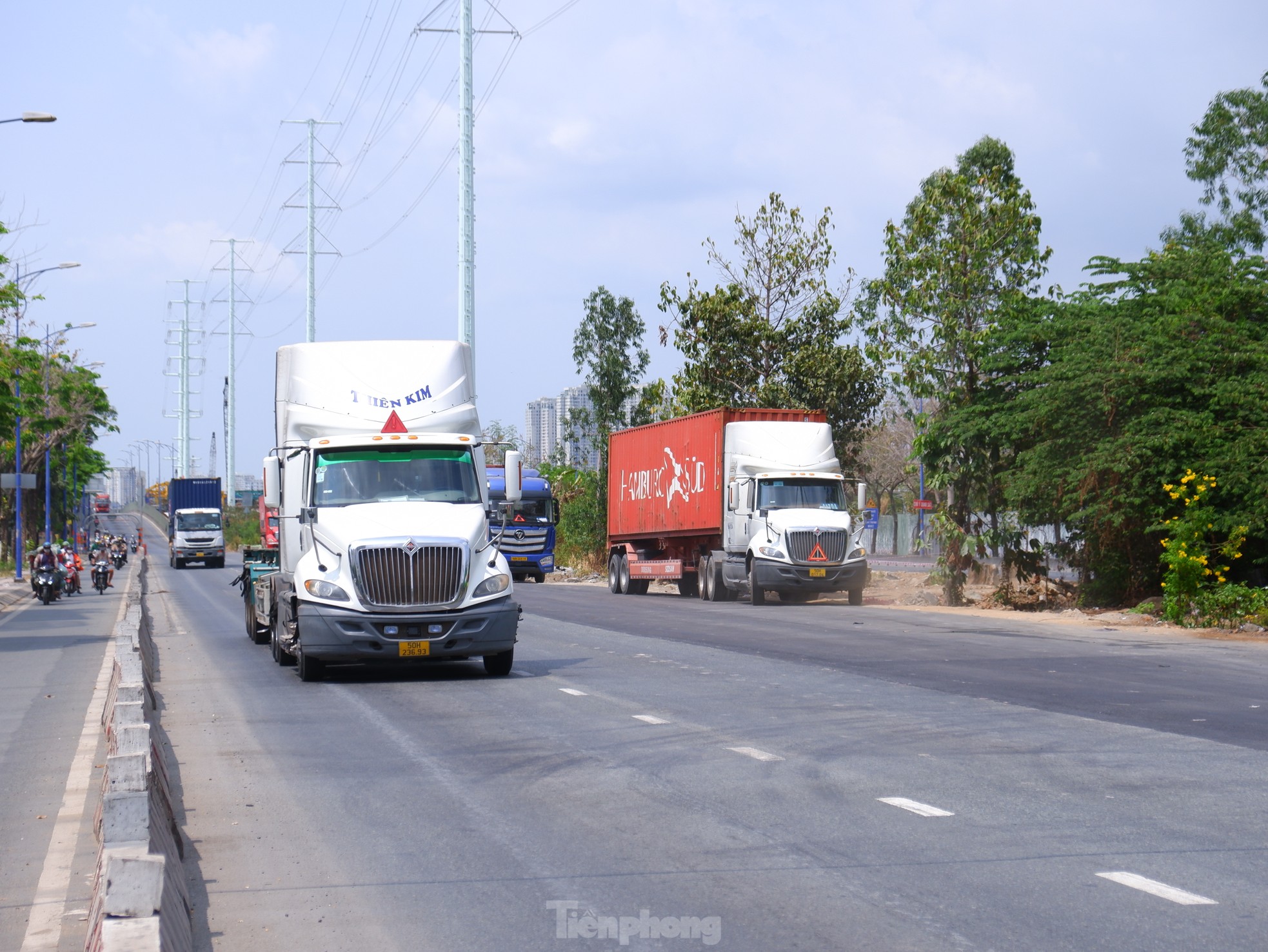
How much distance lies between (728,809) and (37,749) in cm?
602

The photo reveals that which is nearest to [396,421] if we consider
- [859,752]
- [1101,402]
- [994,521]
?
[859,752]

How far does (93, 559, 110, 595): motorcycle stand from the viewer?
44.0 meters

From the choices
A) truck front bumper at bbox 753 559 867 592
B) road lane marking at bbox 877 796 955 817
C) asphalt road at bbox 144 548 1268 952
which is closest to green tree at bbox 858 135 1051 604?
truck front bumper at bbox 753 559 867 592

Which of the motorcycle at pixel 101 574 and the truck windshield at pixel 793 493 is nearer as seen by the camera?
the truck windshield at pixel 793 493

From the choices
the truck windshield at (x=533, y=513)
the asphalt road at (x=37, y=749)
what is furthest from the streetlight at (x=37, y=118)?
the truck windshield at (x=533, y=513)

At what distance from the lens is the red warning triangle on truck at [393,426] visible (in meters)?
16.9

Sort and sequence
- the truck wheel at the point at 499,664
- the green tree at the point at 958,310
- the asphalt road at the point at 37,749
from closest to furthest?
the asphalt road at the point at 37,749 → the truck wheel at the point at 499,664 → the green tree at the point at 958,310

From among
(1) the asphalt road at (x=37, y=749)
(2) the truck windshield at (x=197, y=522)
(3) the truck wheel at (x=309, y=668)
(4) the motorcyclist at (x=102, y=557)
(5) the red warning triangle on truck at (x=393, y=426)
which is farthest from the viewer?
(2) the truck windshield at (x=197, y=522)

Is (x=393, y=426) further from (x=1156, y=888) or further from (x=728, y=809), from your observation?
(x=1156, y=888)

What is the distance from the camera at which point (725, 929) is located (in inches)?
224

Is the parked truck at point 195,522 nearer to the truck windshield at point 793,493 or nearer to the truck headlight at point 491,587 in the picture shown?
the truck windshield at point 793,493

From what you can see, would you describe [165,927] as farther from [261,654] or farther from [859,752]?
[261,654]

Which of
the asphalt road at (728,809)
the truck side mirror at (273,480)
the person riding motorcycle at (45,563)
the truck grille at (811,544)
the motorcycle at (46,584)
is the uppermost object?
the truck side mirror at (273,480)

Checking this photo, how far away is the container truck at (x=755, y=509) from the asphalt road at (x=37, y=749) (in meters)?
13.4
